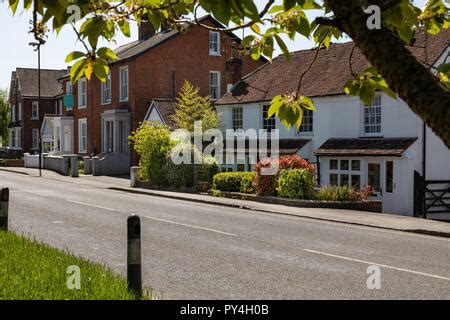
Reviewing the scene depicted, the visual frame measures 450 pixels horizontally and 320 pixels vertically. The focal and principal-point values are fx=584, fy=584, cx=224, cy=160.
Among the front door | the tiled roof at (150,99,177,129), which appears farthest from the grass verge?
the tiled roof at (150,99,177,129)

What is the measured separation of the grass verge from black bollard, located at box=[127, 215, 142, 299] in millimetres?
118

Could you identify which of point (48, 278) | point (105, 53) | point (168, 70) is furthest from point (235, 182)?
point (105, 53)

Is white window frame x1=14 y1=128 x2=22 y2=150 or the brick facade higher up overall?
the brick facade

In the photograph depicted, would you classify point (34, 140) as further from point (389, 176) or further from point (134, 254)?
point (134, 254)

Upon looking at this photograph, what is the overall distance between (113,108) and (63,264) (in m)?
36.7

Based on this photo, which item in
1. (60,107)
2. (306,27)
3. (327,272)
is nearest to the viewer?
(306,27)

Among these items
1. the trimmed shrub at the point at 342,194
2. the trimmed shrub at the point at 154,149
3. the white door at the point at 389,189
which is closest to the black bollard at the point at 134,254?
the trimmed shrub at the point at 342,194

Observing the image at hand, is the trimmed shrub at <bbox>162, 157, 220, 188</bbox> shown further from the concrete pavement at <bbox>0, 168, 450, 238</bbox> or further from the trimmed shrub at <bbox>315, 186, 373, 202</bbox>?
the trimmed shrub at <bbox>315, 186, 373, 202</bbox>

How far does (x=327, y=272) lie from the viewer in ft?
30.7

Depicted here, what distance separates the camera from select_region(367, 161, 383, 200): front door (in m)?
23.8

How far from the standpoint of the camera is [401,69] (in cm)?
179

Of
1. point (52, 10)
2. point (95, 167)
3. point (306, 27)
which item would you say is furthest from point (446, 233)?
point (95, 167)

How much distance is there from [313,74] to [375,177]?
828cm
